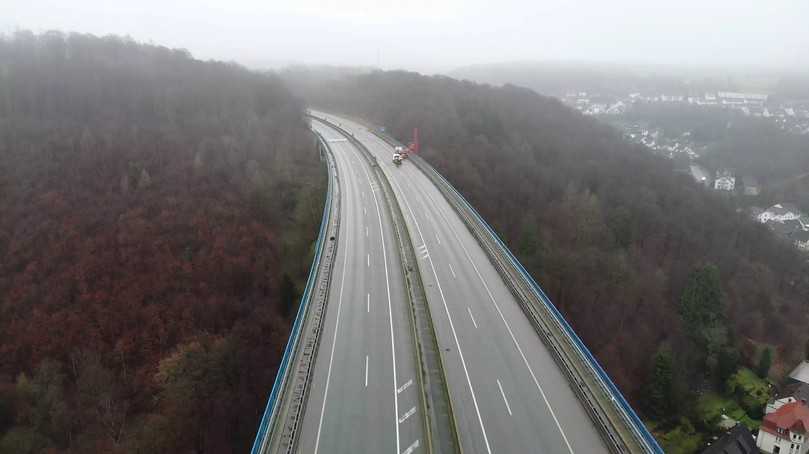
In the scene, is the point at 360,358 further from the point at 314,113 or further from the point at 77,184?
the point at 314,113

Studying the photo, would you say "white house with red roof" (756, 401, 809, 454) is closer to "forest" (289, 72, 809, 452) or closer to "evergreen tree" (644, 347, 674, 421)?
"forest" (289, 72, 809, 452)

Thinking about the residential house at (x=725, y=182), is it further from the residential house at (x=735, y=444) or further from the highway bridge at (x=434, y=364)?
the highway bridge at (x=434, y=364)

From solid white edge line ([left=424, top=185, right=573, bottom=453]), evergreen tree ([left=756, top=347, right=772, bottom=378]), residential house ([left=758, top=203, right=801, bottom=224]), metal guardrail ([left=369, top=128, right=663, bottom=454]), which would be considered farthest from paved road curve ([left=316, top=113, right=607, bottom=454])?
residential house ([left=758, top=203, right=801, bottom=224])

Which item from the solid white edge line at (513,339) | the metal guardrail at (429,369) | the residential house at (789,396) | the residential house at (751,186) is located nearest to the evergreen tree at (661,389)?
the residential house at (789,396)

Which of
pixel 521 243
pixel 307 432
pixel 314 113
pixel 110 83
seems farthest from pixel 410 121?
pixel 307 432

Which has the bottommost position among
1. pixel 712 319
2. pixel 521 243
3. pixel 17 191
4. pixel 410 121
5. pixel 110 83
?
pixel 712 319
